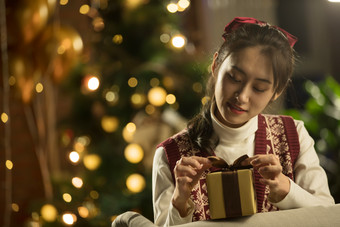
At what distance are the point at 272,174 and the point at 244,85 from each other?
0.43 ft

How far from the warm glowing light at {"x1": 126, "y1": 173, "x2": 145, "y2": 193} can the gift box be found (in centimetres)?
95

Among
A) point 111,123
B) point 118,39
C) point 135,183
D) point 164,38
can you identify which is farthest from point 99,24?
point 135,183

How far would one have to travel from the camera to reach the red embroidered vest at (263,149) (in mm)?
719

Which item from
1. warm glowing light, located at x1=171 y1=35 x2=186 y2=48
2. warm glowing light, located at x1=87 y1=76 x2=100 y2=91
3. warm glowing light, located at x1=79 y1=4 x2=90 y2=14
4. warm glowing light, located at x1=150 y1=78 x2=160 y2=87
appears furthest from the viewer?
warm glowing light, located at x1=79 y1=4 x2=90 y2=14

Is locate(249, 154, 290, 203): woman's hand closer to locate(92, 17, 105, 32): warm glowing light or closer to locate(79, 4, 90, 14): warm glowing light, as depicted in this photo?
locate(92, 17, 105, 32): warm glowing light

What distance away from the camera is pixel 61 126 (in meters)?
1.89

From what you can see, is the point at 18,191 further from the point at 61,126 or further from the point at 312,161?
the point at 312,161

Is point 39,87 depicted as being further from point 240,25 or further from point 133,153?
point 240,25

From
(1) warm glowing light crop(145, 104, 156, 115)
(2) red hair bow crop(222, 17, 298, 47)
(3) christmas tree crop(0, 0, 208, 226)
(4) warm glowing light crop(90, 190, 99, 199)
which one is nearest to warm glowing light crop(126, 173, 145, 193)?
(3) christmas tree crop(0, 0, 208, 226)

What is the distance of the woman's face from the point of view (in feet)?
2.27

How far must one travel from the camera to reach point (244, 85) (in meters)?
0.70

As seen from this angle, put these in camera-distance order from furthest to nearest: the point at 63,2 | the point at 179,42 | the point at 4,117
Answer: the point at 63,2, the point at 4,117, the point at 179,42

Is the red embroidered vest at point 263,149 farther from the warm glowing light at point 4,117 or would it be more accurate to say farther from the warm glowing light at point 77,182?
the warm glowing light at point 4,117

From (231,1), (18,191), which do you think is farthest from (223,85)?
(18,191)
